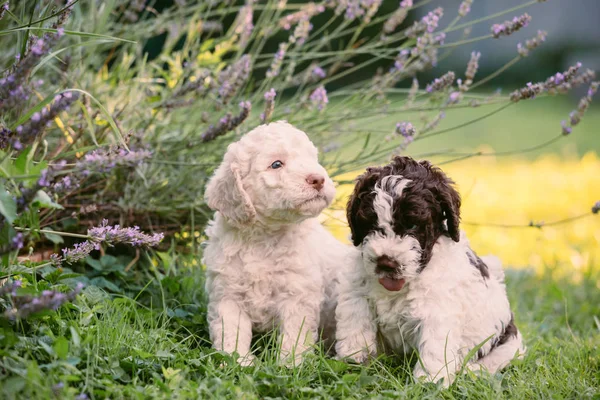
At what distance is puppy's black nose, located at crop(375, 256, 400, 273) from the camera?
3086 millimetres

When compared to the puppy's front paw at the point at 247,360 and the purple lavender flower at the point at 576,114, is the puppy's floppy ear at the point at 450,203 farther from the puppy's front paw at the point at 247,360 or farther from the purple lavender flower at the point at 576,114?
the purple lavender flower at the point at 576,114

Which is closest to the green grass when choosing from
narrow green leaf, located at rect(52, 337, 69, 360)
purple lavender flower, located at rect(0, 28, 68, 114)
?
narrow green leaf, located at rect(52, 337, 69, 360)

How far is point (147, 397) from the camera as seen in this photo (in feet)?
9.02

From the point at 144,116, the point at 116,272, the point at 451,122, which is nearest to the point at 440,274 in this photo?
the point at 116,272

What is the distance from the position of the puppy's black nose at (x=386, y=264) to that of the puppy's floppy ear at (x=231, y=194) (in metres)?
0.71

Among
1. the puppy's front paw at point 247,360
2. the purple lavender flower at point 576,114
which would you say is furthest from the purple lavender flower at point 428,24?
the puppy's front paw at point 247,360

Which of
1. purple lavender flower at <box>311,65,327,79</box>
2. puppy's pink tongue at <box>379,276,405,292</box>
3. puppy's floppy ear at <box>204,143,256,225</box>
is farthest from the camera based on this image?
purple lavender flower at <box>311,65,327,79</box>

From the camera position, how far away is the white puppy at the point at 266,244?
11.2ft

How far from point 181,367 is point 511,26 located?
2.72 meters

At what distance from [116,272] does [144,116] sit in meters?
1.11

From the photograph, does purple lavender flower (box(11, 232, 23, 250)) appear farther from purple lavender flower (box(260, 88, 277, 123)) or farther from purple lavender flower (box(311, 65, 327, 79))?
purple lavender flower (box(311, 65, 327, 79))

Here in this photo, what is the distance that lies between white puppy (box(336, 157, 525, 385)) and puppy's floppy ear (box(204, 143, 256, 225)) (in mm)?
527

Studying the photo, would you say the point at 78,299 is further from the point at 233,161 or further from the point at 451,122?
the point at 451,122

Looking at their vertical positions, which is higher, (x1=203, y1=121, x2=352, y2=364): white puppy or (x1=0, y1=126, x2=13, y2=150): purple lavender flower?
(x1=0, y1=126, x2=13, y2=150): purple lavender flower
